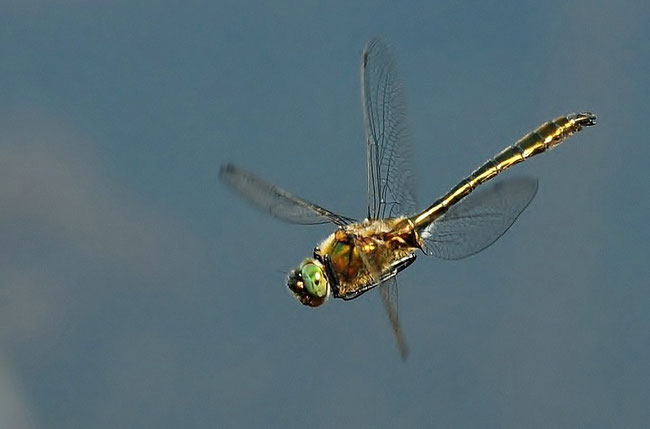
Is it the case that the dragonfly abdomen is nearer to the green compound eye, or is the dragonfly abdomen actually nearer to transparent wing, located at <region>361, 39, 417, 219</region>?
transparent wing, located at <region>361, 39, 417, 219</region>

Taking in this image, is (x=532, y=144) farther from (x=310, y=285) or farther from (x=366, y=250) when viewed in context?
(x=310, y=285)

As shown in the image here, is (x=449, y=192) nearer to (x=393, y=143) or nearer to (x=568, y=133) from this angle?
(x=393, y=143)

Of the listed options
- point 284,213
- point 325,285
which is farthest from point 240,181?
point 325,285

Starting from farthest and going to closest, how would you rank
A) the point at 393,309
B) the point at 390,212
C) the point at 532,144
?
the point at 532,144, the point at 390,212, the point at 393,309

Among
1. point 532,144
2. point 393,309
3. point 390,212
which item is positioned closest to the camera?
point 393,309

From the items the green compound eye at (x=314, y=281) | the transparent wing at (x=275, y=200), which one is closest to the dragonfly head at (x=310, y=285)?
the green compound eye at (x=314, y=281)

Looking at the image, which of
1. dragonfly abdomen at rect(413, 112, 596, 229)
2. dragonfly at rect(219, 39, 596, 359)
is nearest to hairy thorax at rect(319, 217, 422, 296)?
dragonfly at rect(219, 39, 596, 359)

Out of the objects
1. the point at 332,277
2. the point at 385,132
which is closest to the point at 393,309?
the point at 332,277
